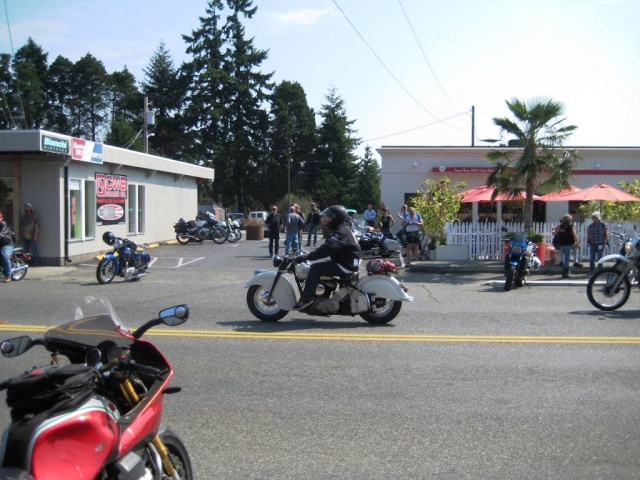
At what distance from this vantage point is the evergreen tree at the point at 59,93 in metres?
67.0

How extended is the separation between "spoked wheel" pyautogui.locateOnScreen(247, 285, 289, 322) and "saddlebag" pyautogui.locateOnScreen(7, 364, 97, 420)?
301 inches

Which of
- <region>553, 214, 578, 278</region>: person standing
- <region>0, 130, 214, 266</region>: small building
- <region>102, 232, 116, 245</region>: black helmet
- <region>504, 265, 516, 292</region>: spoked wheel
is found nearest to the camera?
<region>504, 265, 516, 292</region>: spoked wheel

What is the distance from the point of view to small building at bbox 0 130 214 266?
1942 centimetres

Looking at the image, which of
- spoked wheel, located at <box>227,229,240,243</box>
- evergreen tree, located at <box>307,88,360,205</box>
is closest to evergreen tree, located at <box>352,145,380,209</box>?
evergreen tree, located at <box>307,88,360,205</box>

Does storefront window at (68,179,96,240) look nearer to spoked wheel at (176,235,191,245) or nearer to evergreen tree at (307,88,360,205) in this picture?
spoked wheel at (176,235,191,245)

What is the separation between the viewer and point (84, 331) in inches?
137

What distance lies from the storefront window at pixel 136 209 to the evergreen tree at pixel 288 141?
39061 millimetres

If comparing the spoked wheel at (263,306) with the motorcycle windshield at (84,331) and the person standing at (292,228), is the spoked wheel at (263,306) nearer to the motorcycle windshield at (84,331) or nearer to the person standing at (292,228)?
the motorcycle windshield at (84,331)

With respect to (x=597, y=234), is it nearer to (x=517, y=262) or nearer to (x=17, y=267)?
(x=517, y=262)

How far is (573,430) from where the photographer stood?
5703mm

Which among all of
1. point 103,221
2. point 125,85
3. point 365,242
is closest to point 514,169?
point 365,242

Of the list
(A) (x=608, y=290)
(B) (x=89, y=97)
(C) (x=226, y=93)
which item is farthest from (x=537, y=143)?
(B) (x=89, y=97)

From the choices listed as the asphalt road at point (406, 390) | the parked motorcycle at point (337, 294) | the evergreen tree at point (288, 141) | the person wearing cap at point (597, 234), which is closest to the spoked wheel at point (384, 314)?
the parked motorcycle at point (337, 294)

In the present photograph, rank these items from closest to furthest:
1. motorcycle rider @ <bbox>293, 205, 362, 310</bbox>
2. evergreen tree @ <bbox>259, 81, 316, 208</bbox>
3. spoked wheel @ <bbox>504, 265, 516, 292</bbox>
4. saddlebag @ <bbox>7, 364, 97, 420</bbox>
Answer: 1. saddlebag @ <bbox>7, 364, 97, 420</bbox>
2. motorcycle rider @ <bbox>293, 205, 362, 310</bbox>
3. spoked wheel @ <bbox>504, 265, 516, 292</bbox>
4. evergreen tree @ <bbox>259, 81, 316, 208</bbox>
